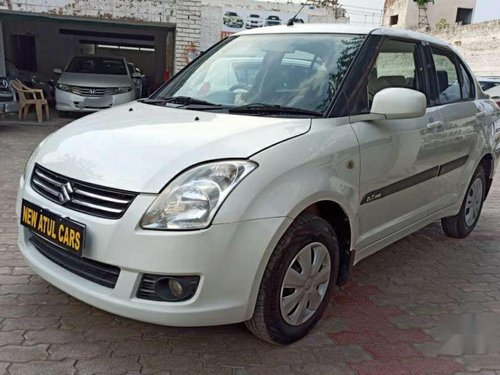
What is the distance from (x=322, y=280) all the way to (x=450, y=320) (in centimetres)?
98

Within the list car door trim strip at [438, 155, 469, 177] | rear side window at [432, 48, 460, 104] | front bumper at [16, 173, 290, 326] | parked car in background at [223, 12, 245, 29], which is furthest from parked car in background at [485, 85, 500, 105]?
front bumper at [16, 173, 290, 326]

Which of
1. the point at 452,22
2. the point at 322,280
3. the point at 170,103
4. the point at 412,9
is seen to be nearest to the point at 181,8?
the point at 170,103

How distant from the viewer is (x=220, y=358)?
2477 millimetres

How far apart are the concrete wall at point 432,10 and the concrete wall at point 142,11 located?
1006 inches

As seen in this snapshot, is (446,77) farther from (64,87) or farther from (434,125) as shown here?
(64,87)

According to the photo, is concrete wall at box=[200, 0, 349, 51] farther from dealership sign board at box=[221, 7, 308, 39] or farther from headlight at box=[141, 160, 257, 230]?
headlight at box=[141, 160, 257, 230]

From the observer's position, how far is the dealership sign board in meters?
11.4

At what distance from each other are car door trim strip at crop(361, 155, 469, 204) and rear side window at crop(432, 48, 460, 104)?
50 centimetres

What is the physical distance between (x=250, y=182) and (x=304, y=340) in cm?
107

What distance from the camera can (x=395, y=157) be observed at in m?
3.04

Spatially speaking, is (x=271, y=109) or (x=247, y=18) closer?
(x=271, y=109)

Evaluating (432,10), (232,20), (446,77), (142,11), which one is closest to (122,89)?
(142,11)

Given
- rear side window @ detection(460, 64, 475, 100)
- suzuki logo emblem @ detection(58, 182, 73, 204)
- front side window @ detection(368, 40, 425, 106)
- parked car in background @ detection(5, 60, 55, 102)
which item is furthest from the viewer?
parked car in background @ detection(5, 60, 55, 102)

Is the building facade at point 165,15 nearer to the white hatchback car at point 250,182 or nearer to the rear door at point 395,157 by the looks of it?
the white hatchback car at point 250,182
